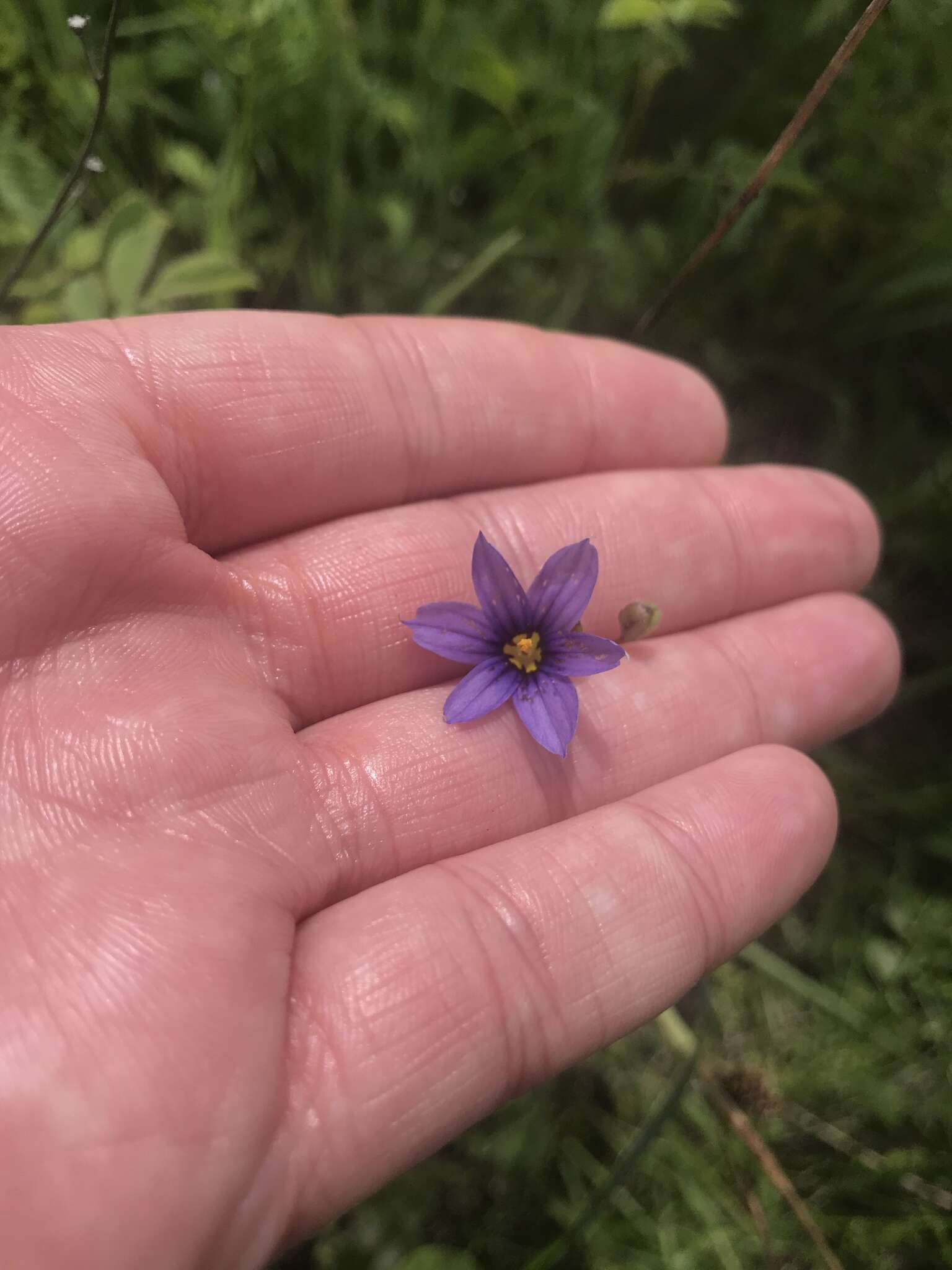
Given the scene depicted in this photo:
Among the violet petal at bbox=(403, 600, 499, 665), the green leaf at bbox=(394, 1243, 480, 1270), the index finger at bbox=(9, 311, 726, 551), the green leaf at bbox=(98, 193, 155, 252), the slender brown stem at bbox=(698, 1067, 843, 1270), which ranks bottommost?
the green leaf at bbox=(394, 1243, 480, 1270)

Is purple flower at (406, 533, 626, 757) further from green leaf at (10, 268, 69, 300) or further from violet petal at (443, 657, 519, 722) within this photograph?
green leaf at (10, 268, 69, 300)

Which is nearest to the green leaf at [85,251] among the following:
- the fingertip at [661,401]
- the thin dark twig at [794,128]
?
the fingertip at [661,401]

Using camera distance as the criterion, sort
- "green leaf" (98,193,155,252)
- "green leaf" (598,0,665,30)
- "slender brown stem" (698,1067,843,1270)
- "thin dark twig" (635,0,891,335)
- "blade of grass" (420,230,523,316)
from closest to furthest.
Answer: "thin dark twig" (635,0,891,335) → "green leaf" (598,0,665,30) → "green leaf" (98,193,155,252) → "slender brown stem" (698,1067,843,1270) → "blade of grass" (420,230,523,316)

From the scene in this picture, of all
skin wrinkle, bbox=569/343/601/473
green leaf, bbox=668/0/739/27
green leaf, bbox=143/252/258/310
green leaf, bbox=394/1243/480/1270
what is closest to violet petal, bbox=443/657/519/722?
skin wrinkle, bbox=569/343/601/473

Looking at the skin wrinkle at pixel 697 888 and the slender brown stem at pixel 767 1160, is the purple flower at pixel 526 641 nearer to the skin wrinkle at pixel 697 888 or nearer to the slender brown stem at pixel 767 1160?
the skin wrinkle at pixel 697 888

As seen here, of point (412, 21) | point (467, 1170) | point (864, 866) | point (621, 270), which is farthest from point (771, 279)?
point (467, 1170)

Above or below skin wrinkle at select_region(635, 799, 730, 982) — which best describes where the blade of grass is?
above
